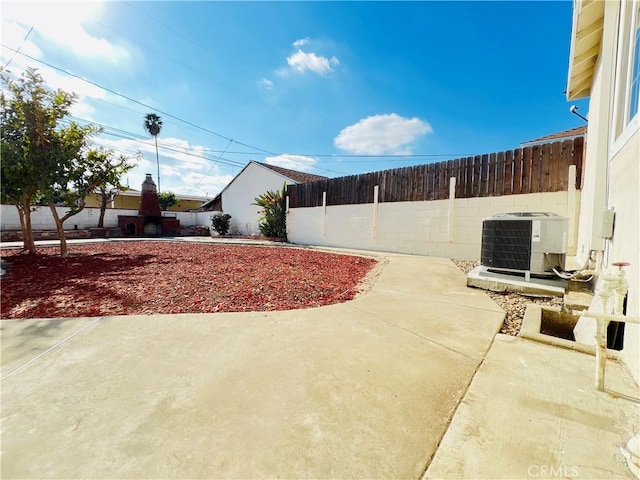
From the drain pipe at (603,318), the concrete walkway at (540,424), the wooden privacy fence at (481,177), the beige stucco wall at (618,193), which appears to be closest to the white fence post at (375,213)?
the wooden privacy fence at (481,177)

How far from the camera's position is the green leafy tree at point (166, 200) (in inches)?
1128

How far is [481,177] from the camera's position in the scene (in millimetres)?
7090

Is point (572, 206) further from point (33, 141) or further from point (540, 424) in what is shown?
point (33, 141)

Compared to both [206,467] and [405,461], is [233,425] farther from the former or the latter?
[405,461]

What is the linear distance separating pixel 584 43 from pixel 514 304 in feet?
16.1

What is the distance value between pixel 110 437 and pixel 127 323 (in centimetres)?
189

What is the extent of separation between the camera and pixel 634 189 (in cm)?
204

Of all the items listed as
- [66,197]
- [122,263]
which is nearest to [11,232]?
[66,197]

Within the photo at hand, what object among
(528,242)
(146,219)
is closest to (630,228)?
(528,242)

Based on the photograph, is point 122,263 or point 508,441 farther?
point 122,263

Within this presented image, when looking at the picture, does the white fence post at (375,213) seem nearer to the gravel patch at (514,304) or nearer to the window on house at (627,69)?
the gravel patch at (514,304)

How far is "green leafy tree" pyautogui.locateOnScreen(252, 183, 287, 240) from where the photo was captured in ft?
45.9

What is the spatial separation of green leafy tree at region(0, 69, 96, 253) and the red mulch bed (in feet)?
7.18

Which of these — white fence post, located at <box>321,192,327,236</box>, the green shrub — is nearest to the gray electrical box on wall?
white fence post, located at <box>321,192,327,236</box>
